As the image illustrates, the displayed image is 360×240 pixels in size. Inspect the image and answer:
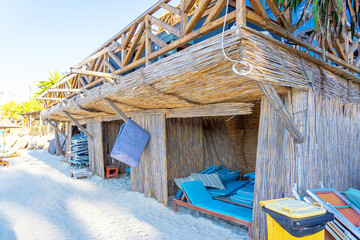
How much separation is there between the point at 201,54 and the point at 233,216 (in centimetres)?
241

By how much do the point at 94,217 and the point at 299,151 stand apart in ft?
11.9

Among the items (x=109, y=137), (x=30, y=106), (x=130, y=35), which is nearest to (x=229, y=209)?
(x=130, y=35)

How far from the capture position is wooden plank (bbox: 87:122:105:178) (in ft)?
24.2

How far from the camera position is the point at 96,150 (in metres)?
7.69

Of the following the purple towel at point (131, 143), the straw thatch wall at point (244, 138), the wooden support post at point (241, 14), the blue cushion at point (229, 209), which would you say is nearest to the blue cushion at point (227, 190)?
the blue cushion at point (229, 209)

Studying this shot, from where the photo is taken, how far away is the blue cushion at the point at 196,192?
4.00m

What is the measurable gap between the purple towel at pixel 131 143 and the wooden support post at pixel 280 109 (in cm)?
317

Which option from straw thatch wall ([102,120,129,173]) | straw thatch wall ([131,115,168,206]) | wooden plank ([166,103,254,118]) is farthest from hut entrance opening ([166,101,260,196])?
straw thatch wall ([102,120,129,173])

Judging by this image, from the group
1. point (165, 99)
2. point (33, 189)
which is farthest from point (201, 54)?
point (33, 189)

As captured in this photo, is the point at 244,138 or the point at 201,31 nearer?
the point at 201,31

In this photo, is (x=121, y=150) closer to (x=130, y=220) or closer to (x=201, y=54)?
(x=130, y=220)

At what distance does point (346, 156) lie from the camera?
3.61 meters

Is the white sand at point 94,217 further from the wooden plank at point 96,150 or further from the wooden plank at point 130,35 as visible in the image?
the wooden plank at point 130,35

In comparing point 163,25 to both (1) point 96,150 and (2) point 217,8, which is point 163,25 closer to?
(2) point 217,8
